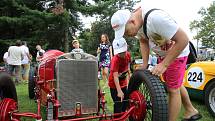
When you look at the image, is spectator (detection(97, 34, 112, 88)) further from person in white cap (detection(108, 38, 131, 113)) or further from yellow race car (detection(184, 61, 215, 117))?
person in white cap (detection(108, 38, 131, 113))

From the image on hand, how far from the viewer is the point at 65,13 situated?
22.2 m

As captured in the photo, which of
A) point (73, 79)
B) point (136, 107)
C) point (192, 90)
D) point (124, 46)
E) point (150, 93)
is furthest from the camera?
point (192, 90)

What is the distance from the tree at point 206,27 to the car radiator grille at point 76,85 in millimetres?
55941

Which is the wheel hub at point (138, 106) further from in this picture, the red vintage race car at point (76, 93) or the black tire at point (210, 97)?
the black tire at point (210, 97)

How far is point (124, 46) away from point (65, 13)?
61.7 feet

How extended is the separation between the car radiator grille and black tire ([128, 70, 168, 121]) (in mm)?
1164

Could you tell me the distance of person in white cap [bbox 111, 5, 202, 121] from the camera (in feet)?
9.45

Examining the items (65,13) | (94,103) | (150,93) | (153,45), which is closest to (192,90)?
(94,103)

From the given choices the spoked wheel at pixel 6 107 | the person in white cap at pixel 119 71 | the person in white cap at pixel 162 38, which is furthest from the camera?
the person in white cap at pixel 119 71

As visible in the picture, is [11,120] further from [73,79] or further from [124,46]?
[124,46]

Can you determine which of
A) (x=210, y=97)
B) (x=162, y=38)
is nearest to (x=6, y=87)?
(x=162, y=38)

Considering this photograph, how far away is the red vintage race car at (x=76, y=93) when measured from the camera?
3249 mm

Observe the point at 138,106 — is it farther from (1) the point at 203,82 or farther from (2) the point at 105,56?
(2) the point at 105,56

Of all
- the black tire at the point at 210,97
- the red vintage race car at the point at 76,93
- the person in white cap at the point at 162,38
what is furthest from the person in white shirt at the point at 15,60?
the person in white cap at the point at 162,38
